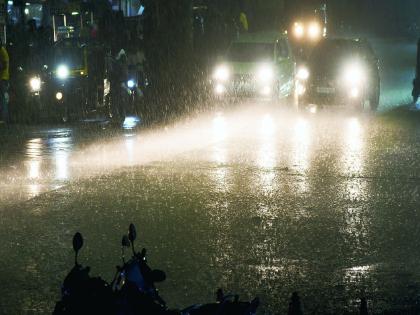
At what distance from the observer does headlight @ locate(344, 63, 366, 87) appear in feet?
80.8

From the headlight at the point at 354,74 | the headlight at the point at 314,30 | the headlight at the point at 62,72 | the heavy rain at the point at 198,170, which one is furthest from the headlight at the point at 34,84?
the headlight at the point at 314,30

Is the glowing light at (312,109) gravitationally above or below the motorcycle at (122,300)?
below

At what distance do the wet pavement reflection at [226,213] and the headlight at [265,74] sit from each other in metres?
7.11

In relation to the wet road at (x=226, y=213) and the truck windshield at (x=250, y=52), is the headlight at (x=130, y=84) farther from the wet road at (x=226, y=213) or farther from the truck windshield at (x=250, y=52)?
the wet road at (x=226, y=213)

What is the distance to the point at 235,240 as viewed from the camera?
8859 millimetres

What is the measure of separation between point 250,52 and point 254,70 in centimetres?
128

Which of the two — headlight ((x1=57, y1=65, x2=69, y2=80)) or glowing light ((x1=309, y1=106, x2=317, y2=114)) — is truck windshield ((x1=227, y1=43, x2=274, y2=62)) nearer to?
glowing light ((x1=309, y1=106, x2=317, y2=114))

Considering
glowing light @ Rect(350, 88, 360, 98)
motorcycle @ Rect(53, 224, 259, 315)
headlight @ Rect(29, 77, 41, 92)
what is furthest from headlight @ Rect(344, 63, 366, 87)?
motorcycle @ Rect(53, 224, 259, 315)

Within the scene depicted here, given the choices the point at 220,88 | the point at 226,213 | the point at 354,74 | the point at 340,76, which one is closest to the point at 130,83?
the point at 220,88

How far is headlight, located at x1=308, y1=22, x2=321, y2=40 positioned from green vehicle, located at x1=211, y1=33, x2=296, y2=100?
19.3 metres

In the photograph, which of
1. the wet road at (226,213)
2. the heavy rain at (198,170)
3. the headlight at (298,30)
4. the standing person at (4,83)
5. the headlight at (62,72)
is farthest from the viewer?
the headlight at (298,30)

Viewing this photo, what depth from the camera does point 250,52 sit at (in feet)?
88.6

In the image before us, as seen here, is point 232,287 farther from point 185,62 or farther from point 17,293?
point 185,62

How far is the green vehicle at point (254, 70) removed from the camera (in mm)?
25797
